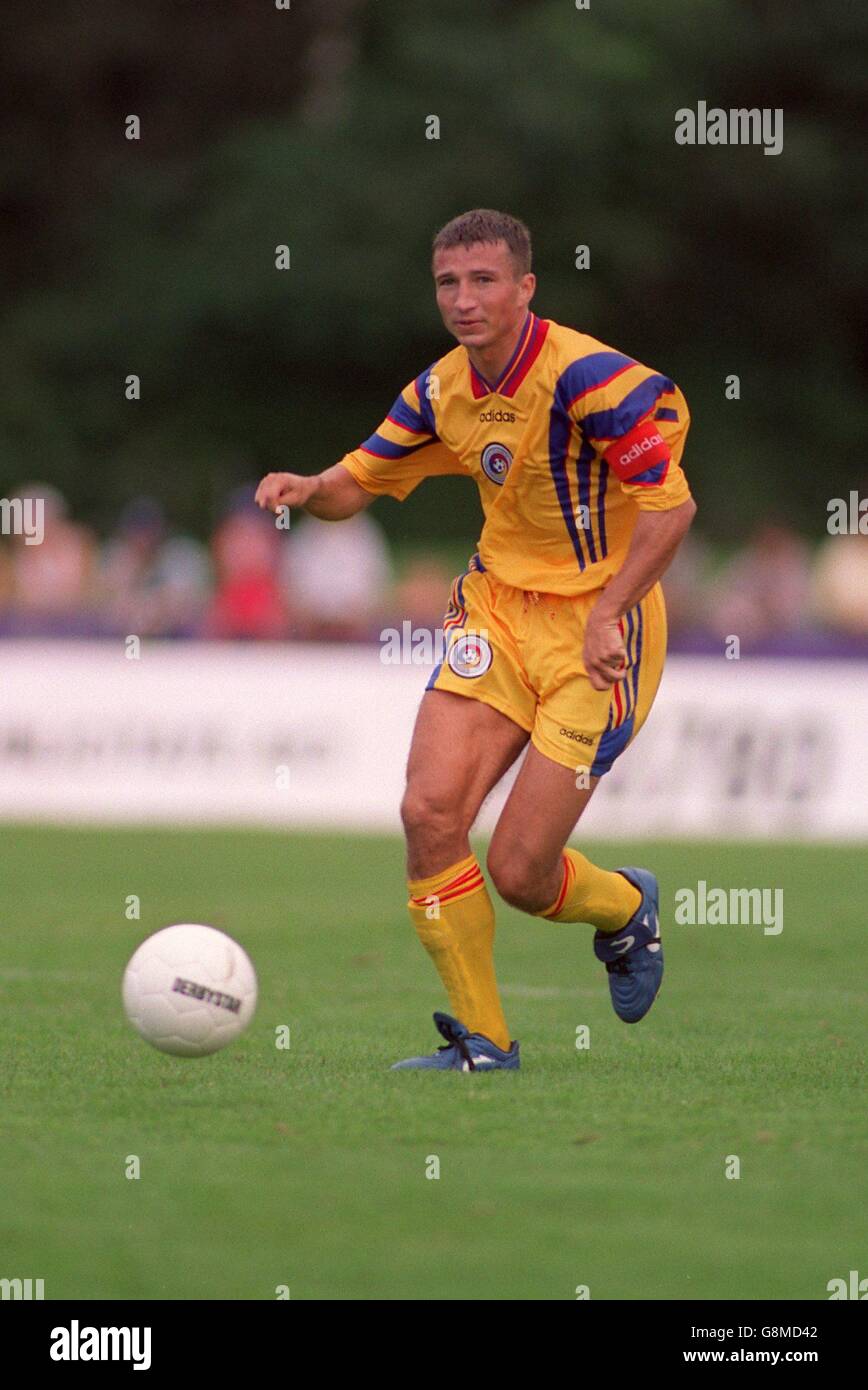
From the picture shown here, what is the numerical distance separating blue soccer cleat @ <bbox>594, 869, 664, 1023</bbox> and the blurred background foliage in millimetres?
28646

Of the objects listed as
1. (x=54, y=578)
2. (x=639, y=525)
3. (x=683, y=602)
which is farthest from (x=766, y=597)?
(x=639, y=525)

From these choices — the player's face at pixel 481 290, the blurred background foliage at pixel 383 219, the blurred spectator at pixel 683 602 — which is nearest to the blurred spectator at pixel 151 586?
the blurred spectator at pixel 683 602

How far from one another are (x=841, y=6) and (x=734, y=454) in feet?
24.5

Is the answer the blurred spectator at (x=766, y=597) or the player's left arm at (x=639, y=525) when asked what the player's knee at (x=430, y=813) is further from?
the blurred spectator at (x=766, y=597)

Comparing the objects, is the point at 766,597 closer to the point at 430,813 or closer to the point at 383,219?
the point at 430,813

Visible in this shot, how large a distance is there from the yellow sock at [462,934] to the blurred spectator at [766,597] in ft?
29.0

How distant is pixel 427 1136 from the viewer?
6.11 m

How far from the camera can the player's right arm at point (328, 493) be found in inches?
290

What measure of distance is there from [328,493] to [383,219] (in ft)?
104

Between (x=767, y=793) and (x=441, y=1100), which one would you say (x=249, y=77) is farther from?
(x=441, y=1100)

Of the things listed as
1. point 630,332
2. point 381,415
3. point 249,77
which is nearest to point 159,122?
point 249,77

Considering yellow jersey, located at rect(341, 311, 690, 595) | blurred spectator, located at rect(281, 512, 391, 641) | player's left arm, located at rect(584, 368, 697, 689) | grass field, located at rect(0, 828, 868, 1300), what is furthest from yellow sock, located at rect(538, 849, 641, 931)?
blurred spectator, located at rect(281, 512, 391, 641)

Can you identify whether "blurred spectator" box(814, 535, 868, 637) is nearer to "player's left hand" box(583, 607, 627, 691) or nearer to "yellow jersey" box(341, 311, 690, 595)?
"yellow jersey" box(341, 311, 690, 595)

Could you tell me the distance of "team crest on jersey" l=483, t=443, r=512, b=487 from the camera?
7.14m
